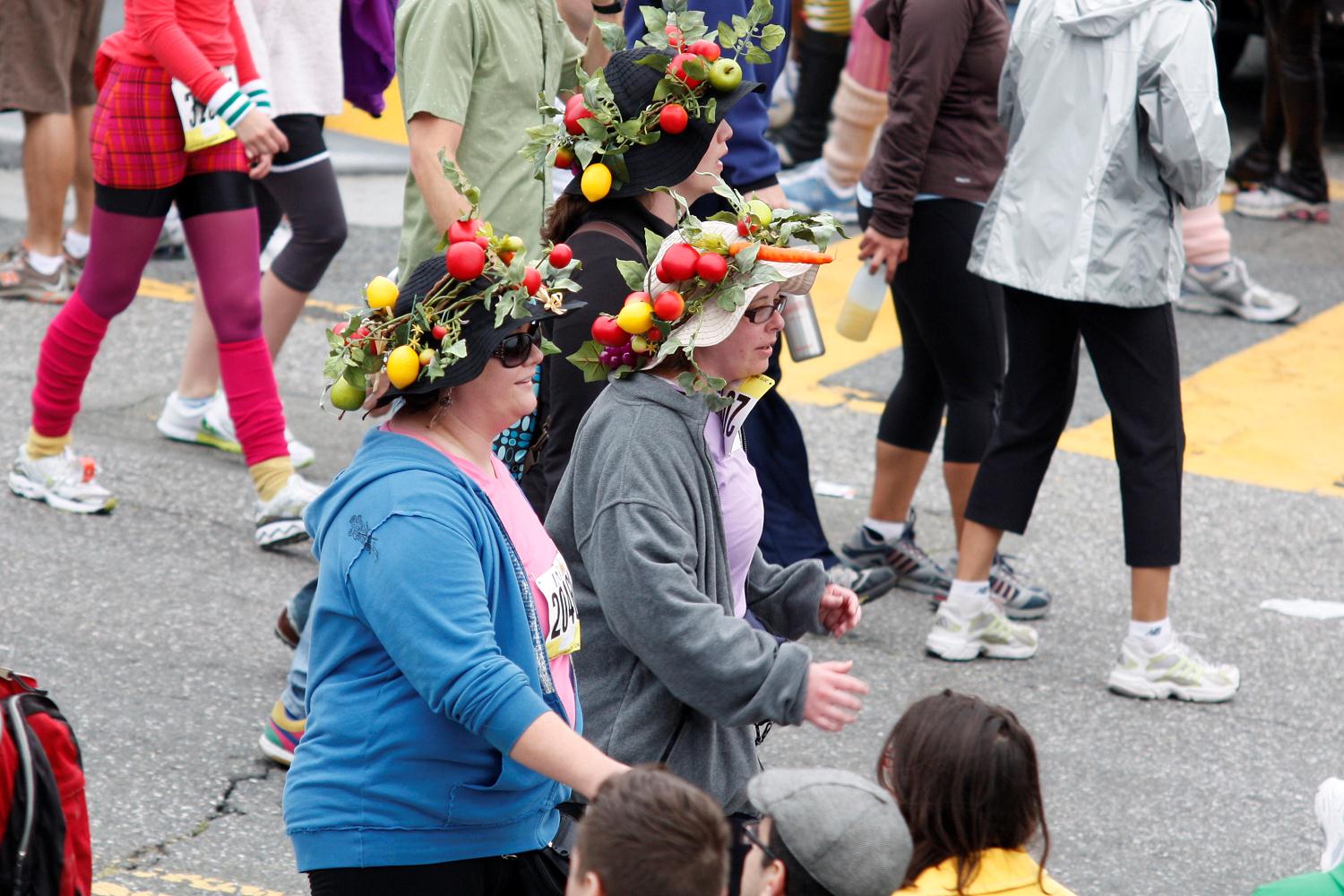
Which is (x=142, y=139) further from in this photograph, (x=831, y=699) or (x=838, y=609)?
(x=831, y=699)

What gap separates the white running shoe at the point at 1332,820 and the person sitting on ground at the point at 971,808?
0.50 meters

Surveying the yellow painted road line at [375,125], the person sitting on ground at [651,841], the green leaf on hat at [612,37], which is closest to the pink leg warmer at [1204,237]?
the green leaf on hat at [612,37]

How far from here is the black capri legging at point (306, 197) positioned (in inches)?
217

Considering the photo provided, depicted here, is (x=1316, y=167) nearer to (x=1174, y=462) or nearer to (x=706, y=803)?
(x=1174, y=462)

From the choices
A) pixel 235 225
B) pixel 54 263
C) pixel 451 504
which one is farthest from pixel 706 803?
pixel 54 263

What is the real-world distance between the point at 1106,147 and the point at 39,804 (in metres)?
3.18

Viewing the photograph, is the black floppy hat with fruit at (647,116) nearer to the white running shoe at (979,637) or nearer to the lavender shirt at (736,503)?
the lavender shirt at (736,503)

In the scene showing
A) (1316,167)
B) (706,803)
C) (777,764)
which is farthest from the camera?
(1316,167)

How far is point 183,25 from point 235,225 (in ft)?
1.87

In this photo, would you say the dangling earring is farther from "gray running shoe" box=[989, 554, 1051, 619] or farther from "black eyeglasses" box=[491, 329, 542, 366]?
"gray running shoe" box=[989, 554, 1051, 619]

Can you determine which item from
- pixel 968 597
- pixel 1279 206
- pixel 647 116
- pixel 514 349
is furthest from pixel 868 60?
pixel 514 349

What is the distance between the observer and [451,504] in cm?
244

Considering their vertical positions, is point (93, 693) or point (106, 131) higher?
point (106, 131)

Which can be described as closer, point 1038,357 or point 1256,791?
point 1256,791
